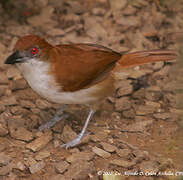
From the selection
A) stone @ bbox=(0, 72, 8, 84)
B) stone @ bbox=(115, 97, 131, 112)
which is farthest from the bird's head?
stone @ bbox=(115, 97, 131, 112)

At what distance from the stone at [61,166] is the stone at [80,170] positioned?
0.06 meters

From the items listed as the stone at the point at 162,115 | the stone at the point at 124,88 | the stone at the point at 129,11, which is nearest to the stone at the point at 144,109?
the stone at the point at 162,115

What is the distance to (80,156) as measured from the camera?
14.7ft

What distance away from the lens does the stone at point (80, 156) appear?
14.5 feet

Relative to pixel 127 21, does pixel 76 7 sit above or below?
above

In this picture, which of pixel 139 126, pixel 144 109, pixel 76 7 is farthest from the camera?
pixel 76 7

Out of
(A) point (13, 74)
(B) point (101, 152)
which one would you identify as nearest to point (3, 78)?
(A) point (13, 74)

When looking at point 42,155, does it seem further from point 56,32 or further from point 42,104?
point 56,32

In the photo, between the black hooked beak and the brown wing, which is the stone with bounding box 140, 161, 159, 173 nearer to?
the brown wing

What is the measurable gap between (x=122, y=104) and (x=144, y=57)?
872 millimetres

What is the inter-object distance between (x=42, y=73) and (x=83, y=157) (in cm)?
119

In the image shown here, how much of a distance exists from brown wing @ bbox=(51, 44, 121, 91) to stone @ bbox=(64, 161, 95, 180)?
95 cm

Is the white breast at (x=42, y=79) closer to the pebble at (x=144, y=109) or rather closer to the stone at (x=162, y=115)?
the pebble at (x=144, y=109)

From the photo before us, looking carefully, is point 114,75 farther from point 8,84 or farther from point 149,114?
point 8,84
